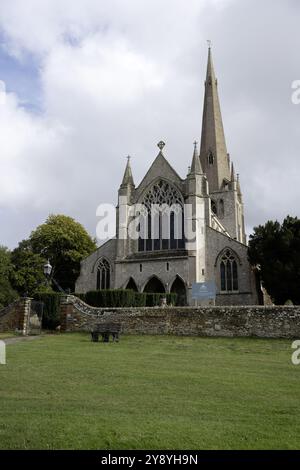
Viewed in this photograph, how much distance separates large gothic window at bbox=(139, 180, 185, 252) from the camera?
37969 millimetres

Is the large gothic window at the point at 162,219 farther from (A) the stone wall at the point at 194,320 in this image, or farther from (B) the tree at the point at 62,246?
(A) the stone wall at the point at 194,320

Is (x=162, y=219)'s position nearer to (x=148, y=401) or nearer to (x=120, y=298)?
(x=120, y=298)

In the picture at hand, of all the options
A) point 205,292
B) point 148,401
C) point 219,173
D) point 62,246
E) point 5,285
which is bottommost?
point 148,401

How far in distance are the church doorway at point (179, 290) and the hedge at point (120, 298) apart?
138 inches

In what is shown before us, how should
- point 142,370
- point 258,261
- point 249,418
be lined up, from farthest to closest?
1. point 258,261
2. point 142,370
3. point 249,418

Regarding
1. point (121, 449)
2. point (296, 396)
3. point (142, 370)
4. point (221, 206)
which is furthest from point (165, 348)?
point (221, 206)

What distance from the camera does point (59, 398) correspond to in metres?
8.10

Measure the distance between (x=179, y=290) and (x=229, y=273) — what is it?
180 inches

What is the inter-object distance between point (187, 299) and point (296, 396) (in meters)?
26.3

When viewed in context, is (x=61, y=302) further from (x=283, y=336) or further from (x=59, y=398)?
(x=59, y=398)

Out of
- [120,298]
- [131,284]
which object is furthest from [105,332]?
[131,284]

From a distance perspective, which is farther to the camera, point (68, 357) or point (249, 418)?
point (68, 357)

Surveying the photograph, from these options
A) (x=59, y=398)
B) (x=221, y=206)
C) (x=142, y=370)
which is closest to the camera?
(x=59, y=398)

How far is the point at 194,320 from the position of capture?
70.2ft
